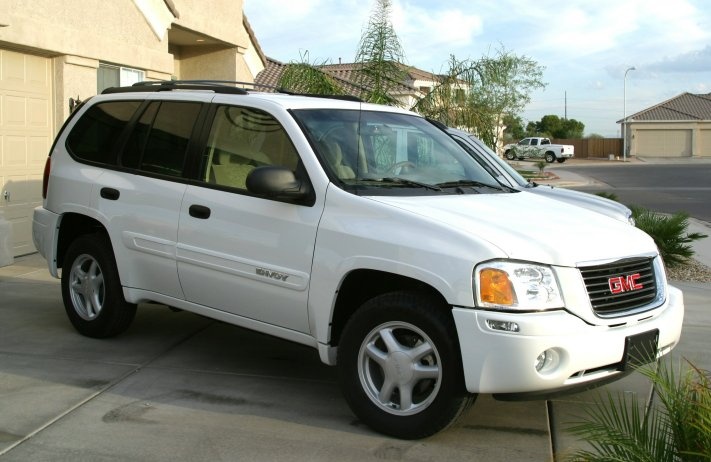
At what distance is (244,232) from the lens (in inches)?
204

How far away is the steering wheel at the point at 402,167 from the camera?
5.27m

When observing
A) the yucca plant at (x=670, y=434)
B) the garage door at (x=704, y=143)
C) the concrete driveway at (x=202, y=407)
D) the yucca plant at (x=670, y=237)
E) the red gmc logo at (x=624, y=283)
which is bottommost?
the concrete driveway at (x=202, y=407)

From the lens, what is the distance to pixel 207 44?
55.7 ft

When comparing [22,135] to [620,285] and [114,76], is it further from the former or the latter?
[620,285]

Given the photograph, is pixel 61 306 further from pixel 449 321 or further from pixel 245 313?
pixel 449 321

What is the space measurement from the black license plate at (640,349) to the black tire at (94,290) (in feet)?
12.2

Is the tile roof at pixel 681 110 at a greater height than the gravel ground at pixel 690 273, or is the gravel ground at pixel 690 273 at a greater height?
the tile roof at pixel 681 110

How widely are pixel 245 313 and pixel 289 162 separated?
101cm

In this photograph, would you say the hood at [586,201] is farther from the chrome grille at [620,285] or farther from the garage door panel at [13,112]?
the garage door panel at [13,112]

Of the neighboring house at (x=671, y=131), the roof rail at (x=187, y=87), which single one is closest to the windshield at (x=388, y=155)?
the roof rail at (x=187, y=87)

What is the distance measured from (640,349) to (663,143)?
70.9 m

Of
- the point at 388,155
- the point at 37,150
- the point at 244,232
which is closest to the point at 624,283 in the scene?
the point at 388,155

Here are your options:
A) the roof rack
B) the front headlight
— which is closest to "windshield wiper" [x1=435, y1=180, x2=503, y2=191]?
the roof rack

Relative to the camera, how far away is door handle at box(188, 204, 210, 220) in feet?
17.8
